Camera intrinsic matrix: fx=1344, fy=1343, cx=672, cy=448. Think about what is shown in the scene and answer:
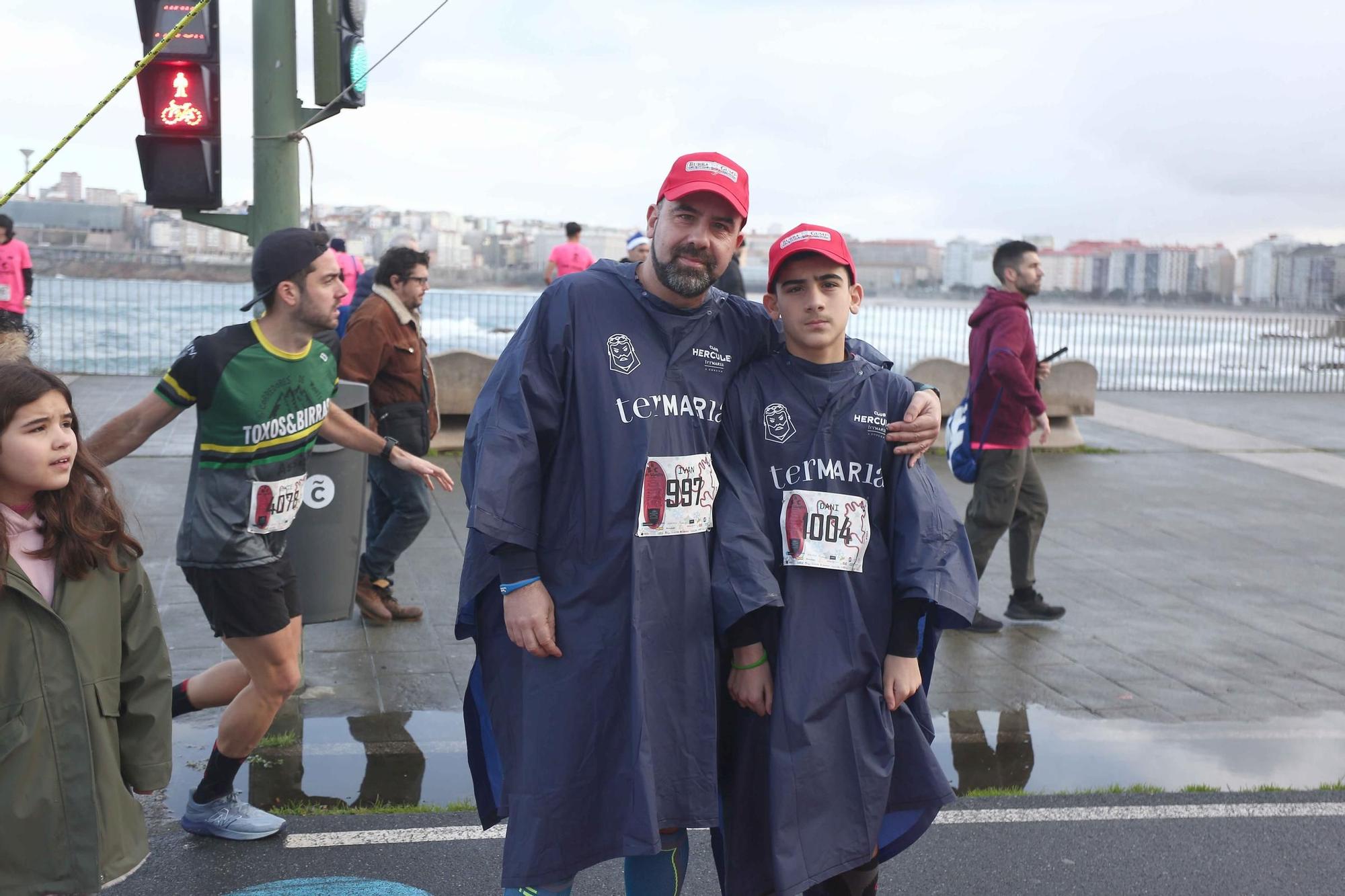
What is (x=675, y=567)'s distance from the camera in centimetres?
294

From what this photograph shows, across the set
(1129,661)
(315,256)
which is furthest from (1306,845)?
(315,256)

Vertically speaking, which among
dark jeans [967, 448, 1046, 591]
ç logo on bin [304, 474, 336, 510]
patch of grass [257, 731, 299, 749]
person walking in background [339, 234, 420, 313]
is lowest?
patch of grass [257, 731, 299, 749]

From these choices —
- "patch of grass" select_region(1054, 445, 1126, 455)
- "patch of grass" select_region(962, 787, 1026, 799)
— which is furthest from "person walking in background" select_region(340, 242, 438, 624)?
"patch of grass" select_region(1054, 445, 1126, 455)

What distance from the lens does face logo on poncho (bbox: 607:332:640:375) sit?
2.96m

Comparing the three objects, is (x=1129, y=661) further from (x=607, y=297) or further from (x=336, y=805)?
(x=607, y=297)

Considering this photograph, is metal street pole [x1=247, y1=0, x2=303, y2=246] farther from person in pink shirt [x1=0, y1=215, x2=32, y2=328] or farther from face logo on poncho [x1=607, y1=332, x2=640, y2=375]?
person in pink shirt [x1=0, y1=215, x2=32, y2=328]

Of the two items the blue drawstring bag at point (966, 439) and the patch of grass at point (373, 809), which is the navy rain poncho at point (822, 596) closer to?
the patch of grass at point (373, 809)

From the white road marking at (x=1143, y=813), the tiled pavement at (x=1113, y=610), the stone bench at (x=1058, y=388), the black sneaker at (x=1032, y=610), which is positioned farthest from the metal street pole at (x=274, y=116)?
the stone bench at (x=1058, y=388)

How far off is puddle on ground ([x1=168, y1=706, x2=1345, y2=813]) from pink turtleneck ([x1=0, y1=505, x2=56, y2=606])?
1892mm

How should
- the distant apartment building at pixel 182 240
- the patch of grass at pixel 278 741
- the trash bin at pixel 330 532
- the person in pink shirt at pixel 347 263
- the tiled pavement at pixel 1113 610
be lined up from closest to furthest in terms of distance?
the patch of grass at pixel 278 741, the trash bin at pixel 330 532, the tiled pavement at pixel 1113 610, the person in pink shirt at pixel 347 263, the distant apartment building at pixel 182 240

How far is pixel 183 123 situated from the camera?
578 centimetres

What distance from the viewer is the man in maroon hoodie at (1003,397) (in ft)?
22.1

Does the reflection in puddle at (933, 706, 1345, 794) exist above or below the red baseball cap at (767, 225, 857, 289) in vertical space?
below

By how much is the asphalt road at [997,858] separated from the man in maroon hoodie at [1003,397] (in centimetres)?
218
